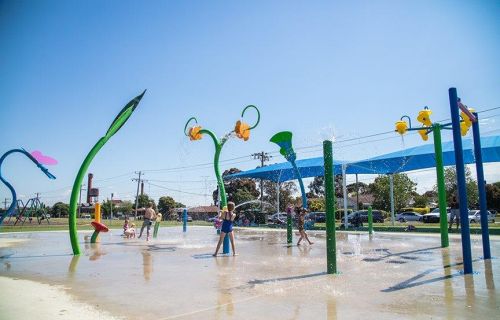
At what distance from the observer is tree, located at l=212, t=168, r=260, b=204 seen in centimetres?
5142

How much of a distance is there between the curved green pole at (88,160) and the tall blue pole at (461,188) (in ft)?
30.0

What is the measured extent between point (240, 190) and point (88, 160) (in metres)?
41.3

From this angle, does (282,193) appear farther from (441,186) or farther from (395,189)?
(441,186)

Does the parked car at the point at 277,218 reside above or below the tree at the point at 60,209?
below

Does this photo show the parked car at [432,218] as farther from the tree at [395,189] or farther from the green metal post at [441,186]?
the green metal post at [441,186]

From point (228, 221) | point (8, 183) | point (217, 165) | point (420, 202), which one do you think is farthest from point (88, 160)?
point (420, 202)

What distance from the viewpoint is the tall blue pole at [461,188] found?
7551 mm

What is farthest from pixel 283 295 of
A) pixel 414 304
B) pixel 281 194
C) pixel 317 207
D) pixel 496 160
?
A: pixel 281 194

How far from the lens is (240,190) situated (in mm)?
52250

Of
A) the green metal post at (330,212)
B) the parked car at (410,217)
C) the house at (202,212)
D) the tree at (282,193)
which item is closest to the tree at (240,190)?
the tree at (282,193)

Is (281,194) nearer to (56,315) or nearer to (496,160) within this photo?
(496,160)

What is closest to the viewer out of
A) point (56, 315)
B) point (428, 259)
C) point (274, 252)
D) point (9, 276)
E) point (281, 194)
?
point (56, 315)

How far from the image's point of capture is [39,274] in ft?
26.1

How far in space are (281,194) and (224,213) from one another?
4324cm
